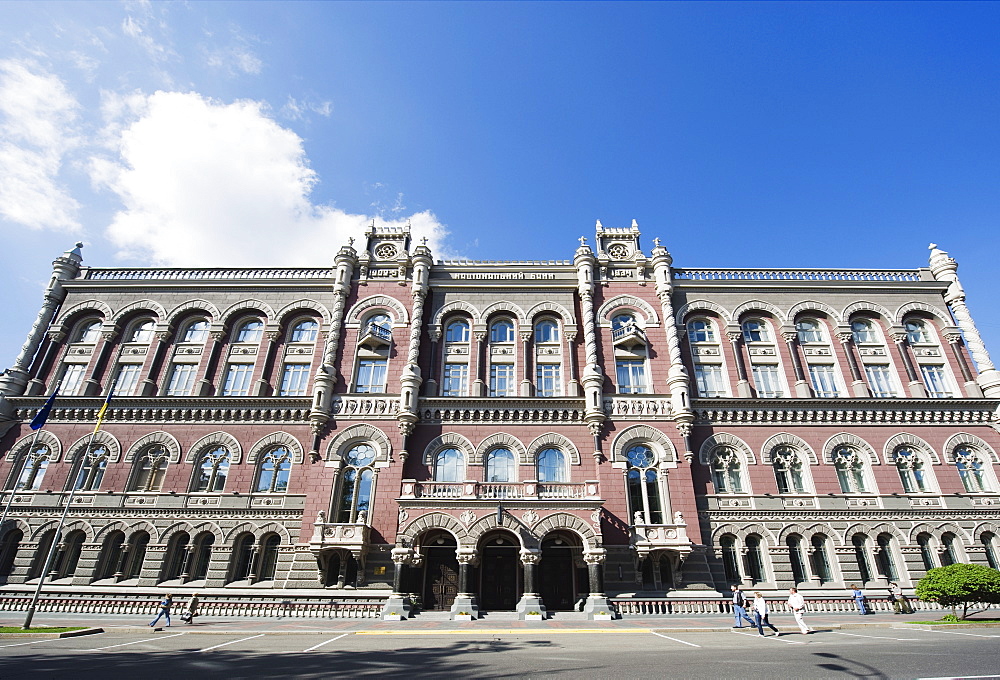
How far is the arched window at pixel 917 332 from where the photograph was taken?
3464 cm

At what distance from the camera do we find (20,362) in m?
32.8

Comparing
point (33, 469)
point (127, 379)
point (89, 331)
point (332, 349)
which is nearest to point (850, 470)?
point (332, 349)

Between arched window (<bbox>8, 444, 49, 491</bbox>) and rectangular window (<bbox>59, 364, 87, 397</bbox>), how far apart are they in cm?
369

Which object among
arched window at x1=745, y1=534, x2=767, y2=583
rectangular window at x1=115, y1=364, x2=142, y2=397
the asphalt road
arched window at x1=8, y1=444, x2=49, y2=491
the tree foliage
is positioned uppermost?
rectangular window at x1=115, y1=364, x2=142, y2=397

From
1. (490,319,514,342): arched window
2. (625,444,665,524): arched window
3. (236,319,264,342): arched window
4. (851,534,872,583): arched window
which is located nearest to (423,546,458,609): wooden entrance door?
Result: (625,444,665,524): arched window

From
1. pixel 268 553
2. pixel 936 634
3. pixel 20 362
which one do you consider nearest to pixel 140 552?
pixel 268 553

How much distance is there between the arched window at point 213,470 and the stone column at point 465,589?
14701 mm

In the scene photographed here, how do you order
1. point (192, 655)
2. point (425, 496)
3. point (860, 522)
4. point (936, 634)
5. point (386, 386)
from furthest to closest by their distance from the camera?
point (386, 386)
point (860, 522)
point (425, 496)
point (936, 634)
point (192, 655)

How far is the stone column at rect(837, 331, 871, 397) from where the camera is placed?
1266 inches

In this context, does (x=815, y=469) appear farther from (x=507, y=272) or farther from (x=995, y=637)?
(x=507, y=272)

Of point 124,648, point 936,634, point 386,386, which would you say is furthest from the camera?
point 386,386

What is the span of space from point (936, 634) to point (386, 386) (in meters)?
26.9

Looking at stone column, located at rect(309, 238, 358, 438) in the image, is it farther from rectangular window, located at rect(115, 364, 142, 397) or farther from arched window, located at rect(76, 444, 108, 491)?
arched window, located at rect(76, 444, 108, 491)

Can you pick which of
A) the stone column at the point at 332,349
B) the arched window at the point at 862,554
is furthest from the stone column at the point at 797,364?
the stone column at the point at 332,349
